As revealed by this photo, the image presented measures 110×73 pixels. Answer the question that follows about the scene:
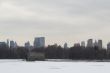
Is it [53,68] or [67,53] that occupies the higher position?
[53,68]

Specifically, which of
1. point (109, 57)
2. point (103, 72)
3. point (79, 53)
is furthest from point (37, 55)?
point (103, 72)

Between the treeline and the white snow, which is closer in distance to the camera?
the white snow

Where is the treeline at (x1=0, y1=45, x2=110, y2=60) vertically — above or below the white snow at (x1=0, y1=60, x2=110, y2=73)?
below

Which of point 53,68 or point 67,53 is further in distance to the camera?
point 67,53

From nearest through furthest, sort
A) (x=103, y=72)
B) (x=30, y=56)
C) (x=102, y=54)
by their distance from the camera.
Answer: (x=103, y=72) < (x=30, y=56) < (x=102, y=54)

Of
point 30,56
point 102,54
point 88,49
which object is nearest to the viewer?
point 30,56

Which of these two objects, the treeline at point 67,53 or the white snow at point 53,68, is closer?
the white snow at point 53,68

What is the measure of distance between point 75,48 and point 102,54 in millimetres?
12972

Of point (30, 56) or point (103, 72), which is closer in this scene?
point (103, 72)

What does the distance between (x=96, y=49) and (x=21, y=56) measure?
86.6 ft

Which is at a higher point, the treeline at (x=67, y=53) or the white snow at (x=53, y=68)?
the white snow at (x=53, y=68)

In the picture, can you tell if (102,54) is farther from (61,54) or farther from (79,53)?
(61,54)

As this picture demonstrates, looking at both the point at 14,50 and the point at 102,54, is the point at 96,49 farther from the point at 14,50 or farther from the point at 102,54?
the point at 14,50

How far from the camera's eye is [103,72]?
38656 mm
